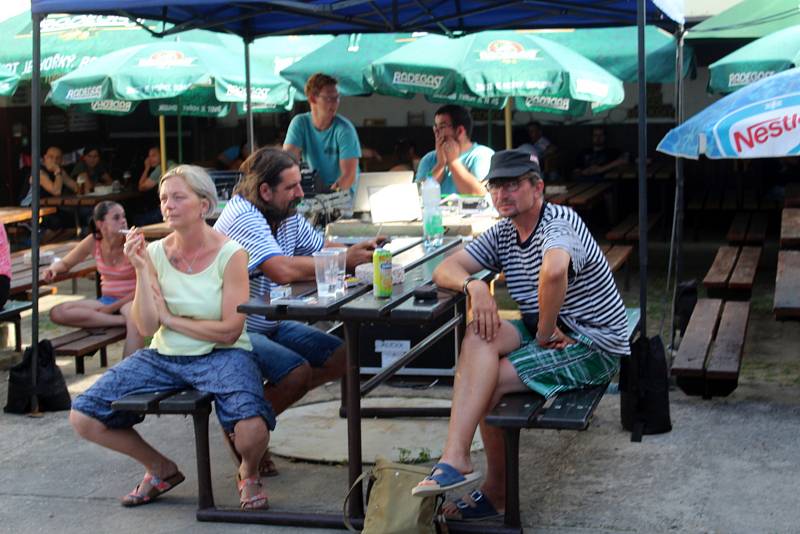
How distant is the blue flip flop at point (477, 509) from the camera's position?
14.5 ft

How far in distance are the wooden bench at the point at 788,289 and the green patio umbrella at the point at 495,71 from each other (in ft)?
9.77

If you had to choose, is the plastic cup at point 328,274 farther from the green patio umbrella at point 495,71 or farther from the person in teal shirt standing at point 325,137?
the green patio umbrella at point 495,71

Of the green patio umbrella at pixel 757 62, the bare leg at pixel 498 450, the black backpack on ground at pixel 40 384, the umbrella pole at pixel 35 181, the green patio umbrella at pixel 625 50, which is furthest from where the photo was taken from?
the green patio umbrella at pixel 625 50

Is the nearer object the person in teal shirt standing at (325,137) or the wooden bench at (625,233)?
the person in teal shirt standing at (325,137)

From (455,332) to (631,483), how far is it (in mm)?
1787

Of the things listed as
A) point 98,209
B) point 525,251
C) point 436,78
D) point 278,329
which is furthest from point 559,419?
point 436,78

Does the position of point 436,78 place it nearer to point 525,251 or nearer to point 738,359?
point 738,359

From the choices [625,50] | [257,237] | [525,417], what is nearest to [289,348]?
[257,237]

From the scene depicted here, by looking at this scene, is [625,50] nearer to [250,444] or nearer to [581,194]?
[581,194]

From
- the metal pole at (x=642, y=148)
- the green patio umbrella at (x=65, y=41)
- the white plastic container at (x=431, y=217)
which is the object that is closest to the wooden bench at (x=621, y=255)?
the white plastic container at (x=431, y=217)

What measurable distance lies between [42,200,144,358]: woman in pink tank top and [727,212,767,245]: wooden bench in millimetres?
5106

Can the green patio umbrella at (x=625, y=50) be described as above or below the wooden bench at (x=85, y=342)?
above

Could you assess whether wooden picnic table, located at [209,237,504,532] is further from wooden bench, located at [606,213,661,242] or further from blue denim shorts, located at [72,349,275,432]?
wooden bench, located at [606,213,661,242]

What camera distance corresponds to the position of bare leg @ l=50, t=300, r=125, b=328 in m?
7.11
